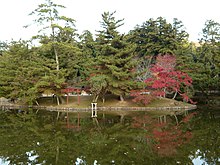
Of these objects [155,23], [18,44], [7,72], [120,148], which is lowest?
[120,148]

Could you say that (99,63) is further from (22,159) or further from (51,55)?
(22,159)

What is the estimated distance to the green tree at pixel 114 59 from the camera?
933 inches

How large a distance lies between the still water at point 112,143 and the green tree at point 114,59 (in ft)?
25.6

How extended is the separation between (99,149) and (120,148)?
2.84ft

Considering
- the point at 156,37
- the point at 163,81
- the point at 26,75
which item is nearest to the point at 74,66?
the point at 26,75

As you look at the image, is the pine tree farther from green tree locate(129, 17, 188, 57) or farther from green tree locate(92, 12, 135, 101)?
green tree locate(129, 17, 188, 57)

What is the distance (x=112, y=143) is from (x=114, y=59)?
536 inches

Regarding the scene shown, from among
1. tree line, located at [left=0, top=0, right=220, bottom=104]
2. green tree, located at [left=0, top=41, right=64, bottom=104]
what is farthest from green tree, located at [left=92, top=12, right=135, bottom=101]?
green tree, located at [left=0, top=41, right=64, bottom=104]

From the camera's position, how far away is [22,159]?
899 centimetres

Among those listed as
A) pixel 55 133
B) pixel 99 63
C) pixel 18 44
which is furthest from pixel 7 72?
pixel 55 133

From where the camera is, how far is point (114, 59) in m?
23.7

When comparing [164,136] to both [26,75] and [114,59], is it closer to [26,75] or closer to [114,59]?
[114,59]

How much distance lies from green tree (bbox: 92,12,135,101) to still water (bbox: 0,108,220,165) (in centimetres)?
781

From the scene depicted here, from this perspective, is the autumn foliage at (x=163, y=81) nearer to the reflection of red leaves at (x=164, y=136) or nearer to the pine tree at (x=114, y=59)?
the pine tree at (x=114, y=59)
